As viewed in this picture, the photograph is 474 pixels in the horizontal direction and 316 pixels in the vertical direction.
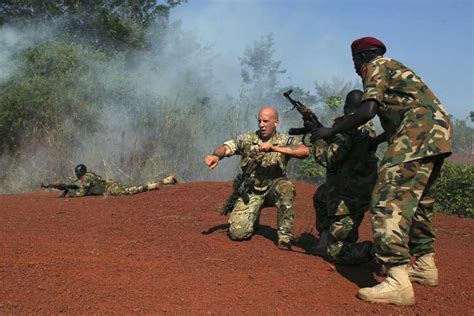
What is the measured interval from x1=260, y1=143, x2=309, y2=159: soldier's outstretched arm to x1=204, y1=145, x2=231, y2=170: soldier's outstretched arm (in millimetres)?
530

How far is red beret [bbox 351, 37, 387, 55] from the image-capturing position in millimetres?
4125

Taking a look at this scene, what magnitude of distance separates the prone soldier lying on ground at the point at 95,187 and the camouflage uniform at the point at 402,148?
6.65 meters

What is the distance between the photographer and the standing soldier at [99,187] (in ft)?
32.4

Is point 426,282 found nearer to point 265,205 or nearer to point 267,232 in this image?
point 265,205

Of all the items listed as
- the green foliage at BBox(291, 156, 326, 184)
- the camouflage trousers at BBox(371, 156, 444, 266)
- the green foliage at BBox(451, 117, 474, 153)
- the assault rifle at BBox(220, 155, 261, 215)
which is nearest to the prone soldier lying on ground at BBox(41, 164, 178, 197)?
the assault rifle at BBox(220, 155, 261, 215)

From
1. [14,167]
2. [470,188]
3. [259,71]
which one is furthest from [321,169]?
[259,71]

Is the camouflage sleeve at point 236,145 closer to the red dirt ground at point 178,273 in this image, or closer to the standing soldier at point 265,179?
the standing soldier at point 265,179

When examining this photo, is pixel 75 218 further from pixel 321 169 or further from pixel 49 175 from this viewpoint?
pixel 321 169

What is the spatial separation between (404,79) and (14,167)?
11.5m

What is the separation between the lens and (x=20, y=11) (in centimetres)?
1638

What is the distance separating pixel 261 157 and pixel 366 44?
2054mm

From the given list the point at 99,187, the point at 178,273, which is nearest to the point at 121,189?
the point at 99,187

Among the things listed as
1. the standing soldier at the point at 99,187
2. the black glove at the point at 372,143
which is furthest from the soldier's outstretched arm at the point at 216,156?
the standing soldier at the point at 99,187

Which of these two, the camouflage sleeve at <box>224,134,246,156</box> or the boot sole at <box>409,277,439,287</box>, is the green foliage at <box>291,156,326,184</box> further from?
the boot sole at <box>409,277,439,287</box>
